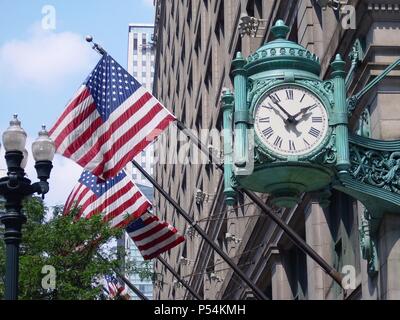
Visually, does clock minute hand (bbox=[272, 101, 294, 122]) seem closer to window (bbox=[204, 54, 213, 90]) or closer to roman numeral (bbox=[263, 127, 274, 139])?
roman numeral (bbox=[263, 127, 274, 139])

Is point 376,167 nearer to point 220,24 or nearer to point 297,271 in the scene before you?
point 297,271

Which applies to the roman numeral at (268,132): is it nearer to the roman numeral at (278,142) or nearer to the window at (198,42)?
the roman numeral at (278,142)

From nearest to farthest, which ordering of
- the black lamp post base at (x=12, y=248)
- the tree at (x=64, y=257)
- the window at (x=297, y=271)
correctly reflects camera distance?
the black lamp post base at (x=12, y=248)
the tree at (x=64, y=257)
the window at (x=297, y=271)

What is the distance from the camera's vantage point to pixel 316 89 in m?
13.7

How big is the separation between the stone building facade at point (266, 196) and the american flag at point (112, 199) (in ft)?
12.9

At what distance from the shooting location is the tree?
26.7m

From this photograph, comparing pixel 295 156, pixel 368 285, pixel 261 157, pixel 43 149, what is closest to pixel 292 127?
pixel 295 156

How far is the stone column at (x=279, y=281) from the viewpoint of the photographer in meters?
29.1

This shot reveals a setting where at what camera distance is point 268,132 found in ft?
44.4

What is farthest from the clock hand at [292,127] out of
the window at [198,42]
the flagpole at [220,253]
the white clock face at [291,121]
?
the window at [198,42]

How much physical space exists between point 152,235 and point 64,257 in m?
2.44
